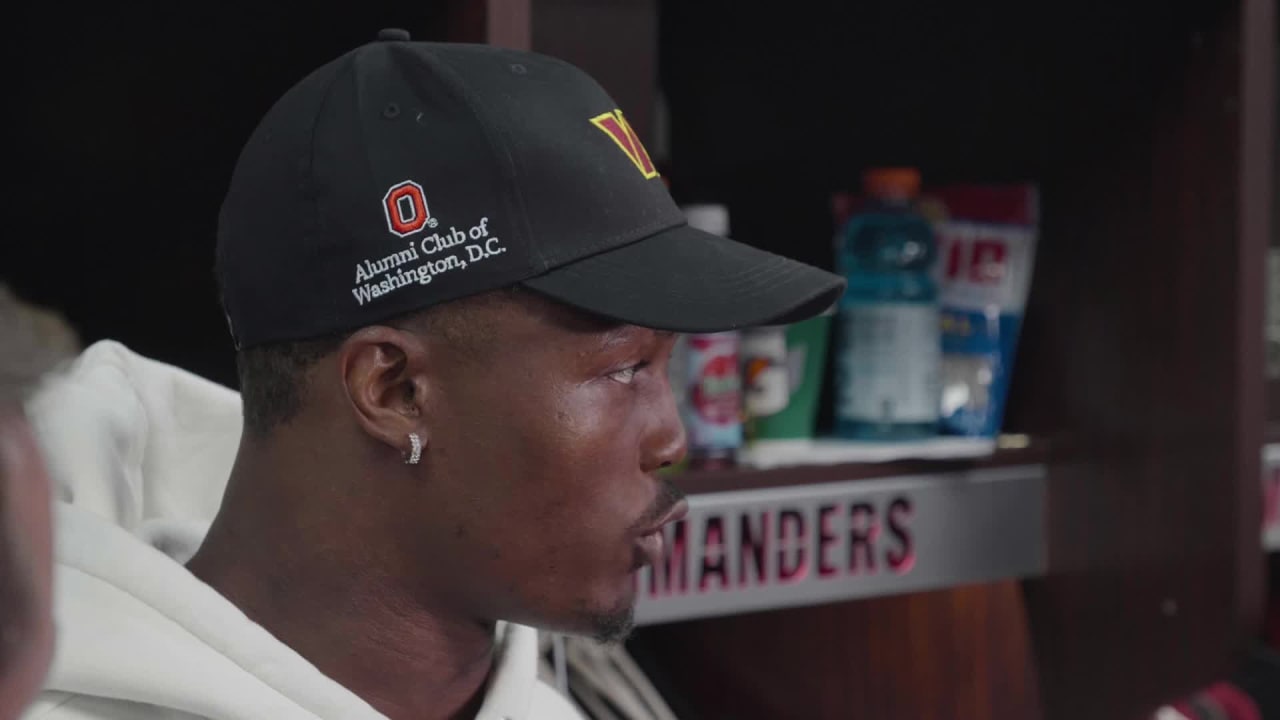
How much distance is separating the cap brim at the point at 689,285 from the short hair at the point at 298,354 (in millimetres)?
40

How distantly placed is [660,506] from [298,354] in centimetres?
24

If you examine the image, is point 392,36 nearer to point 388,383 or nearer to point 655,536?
point 388,383

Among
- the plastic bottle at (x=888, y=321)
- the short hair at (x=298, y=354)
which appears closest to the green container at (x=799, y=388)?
the plastic bottle at (x=888, y=321)

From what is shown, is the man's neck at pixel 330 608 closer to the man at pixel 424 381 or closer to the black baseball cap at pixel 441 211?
the man at pixel 424 381

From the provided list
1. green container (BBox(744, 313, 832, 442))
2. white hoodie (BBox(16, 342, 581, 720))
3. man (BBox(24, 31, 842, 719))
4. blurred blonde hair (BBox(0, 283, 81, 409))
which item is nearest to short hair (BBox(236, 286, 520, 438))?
man (BBox(24, 31, 842, 719))

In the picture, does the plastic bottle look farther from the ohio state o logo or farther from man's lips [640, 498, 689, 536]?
the ohio state o logo

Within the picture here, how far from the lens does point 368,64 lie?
0.85 metres

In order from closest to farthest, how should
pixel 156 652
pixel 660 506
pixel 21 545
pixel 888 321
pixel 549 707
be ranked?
pixel 21 545 → pixel 156 652 → pixel 660 506 → pixel 549 707 → pixel 888 321

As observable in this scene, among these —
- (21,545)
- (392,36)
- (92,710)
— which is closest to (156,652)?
(92,710)

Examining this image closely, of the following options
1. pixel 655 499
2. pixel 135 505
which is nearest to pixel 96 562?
pixel 135 505

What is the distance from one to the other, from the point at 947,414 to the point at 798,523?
31cm

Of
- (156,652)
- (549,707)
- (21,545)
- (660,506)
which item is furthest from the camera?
(549,707)

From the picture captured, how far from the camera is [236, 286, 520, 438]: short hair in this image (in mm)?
817

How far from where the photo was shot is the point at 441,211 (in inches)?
31.5
